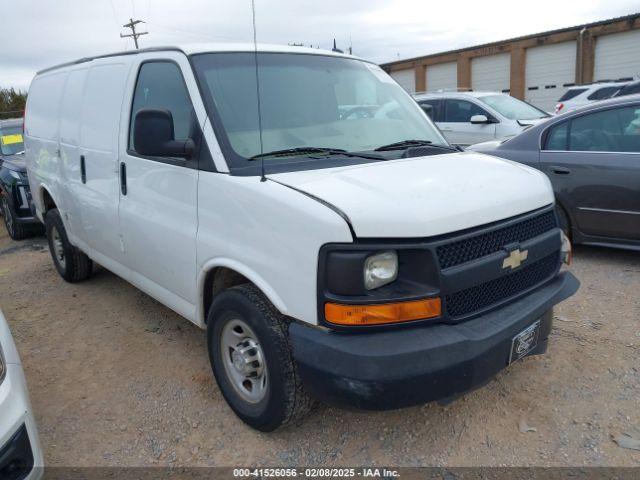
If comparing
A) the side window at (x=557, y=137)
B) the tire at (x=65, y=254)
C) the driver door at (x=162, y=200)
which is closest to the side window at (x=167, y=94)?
the driver door at (x=162, y=200)

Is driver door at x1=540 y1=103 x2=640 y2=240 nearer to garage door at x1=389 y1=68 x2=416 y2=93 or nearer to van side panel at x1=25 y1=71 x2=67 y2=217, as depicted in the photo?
van side panel at x1=25 y1=71 x2=67 y2=217

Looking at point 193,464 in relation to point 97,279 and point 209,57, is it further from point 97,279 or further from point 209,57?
point 97,279

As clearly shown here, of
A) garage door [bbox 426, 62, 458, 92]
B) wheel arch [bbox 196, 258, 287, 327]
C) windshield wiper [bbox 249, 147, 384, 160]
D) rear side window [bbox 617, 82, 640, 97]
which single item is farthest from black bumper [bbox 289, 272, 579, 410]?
garage door [bbox 426, 62, 458, 92]

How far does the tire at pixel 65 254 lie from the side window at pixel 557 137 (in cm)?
491

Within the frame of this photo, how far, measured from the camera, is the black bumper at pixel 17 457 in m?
2.01

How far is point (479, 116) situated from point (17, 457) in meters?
8.94

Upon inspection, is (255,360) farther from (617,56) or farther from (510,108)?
(617,56)

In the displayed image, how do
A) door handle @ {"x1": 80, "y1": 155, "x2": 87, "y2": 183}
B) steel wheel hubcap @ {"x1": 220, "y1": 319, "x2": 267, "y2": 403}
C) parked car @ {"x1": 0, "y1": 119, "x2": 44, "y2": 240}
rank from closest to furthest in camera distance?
steel wheel hubcap @ {"x1": 220, "y1": 319, "x2": 267, "y2": 403} → door handle @ {"x1": 80, "y1": 155, "x2": 87, "y2": 183} → parked car @ {"x1": 0, "y1": 119, "x2": 44, "y2": 240}

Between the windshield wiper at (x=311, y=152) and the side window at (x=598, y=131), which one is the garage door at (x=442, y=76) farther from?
the windshield wiper at (x=311, y=152)

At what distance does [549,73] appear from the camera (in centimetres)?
2614

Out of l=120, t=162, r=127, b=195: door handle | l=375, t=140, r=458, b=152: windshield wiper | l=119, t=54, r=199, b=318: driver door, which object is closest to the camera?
l=119, t=54, r=199, b=318: driver door

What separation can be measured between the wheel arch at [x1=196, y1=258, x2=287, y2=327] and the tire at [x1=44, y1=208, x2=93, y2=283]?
269cm

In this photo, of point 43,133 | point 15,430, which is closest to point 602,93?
point 43,133

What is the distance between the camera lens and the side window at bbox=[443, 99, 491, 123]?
33.7 feet
